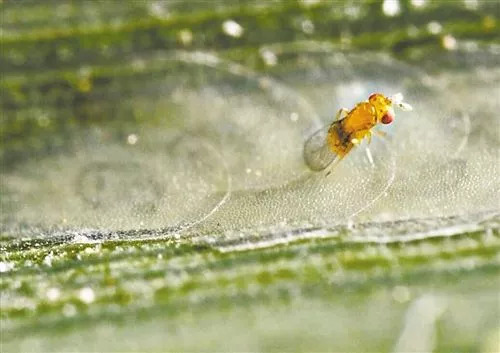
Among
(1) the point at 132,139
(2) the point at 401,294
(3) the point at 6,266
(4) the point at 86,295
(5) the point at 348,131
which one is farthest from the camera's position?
(1) the point at 132,139

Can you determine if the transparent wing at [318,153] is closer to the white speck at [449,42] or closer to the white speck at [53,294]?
the white speck at [449,42]

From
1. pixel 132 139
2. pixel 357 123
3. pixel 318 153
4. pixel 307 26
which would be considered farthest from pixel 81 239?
pixel 307 26

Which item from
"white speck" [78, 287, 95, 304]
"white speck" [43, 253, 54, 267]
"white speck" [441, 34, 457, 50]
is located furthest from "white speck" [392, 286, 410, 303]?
"white speck" [441, 34, 457, 50]

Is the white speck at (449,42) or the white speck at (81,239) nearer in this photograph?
the white speck at (81,239)

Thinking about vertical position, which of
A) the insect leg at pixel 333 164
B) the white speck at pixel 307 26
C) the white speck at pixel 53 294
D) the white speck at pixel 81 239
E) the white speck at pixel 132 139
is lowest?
the white speck at pixel 53 294

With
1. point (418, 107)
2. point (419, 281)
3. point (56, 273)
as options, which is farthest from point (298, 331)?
point (418, 107)

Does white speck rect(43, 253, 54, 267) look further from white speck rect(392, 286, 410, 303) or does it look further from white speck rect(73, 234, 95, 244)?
white speck rect(392, 286, 410, 303)

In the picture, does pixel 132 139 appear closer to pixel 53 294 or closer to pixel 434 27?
pixel 53 294

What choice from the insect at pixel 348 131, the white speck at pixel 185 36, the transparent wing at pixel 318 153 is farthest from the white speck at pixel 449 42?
the white speck at pixel 185 36
